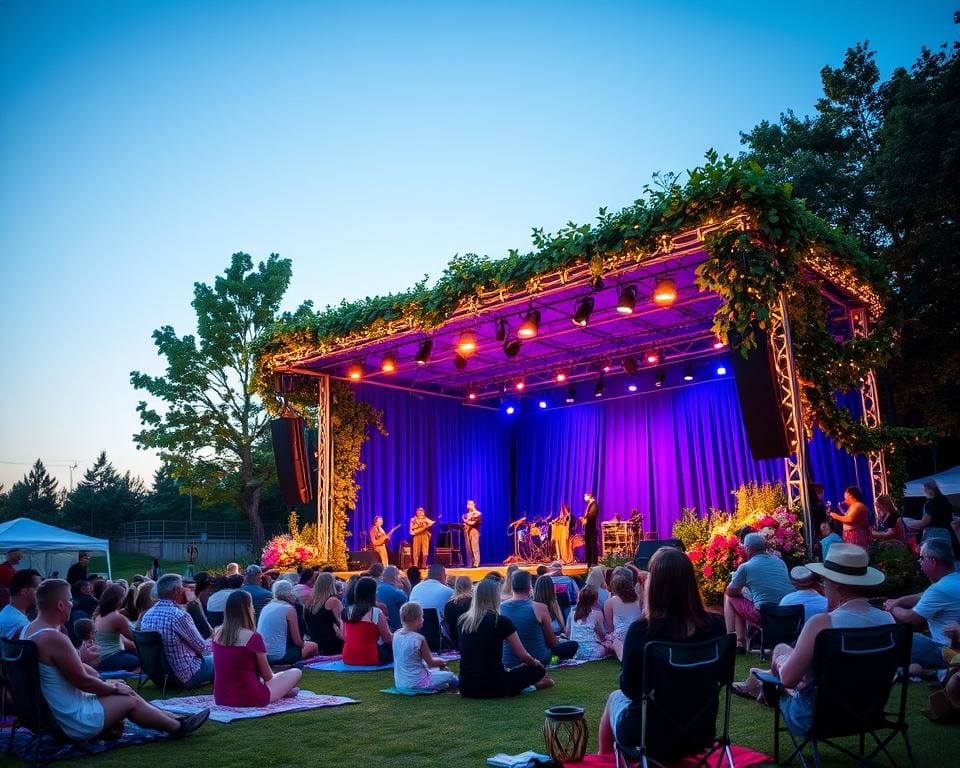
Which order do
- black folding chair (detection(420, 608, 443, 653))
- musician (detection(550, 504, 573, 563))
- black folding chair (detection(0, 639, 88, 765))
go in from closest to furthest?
black folding chair (detection(0, 639, 88, 765)) → black folding chair (detection(420, 608, 443, 653)) → musician (detection(550, 504, 573, 563))

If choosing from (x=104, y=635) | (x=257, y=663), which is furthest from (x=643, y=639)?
(x=104, y=635)

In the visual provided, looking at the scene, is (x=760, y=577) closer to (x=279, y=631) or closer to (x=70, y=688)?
(x=279, y=631)

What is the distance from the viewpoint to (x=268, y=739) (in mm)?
4609

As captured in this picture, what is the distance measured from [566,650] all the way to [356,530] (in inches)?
385

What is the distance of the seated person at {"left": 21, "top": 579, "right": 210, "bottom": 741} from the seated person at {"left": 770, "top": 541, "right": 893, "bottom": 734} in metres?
3.50

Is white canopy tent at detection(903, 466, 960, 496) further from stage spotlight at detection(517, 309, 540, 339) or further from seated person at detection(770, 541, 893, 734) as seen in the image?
seated person at detection(770, 541, 893, 734)

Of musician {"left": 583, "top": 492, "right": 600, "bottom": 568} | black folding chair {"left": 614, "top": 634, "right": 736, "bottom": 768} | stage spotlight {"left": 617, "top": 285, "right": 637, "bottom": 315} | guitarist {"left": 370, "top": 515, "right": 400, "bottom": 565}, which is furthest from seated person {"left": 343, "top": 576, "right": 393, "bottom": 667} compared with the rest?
musician {"left": 583, "top": 492, "right": 600, "bottom": 568}

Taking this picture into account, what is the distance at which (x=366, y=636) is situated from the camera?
7.38m

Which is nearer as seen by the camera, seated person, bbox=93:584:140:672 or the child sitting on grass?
the child sitting on grass

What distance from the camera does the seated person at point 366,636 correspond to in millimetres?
7273

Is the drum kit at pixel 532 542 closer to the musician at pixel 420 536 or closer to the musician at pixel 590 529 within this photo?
the musician at pixel 420 536

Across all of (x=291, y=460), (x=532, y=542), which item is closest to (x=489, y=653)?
(x=291, y=460)

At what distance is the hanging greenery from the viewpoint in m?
9.07

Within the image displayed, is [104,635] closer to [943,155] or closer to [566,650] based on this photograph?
[566,650]
